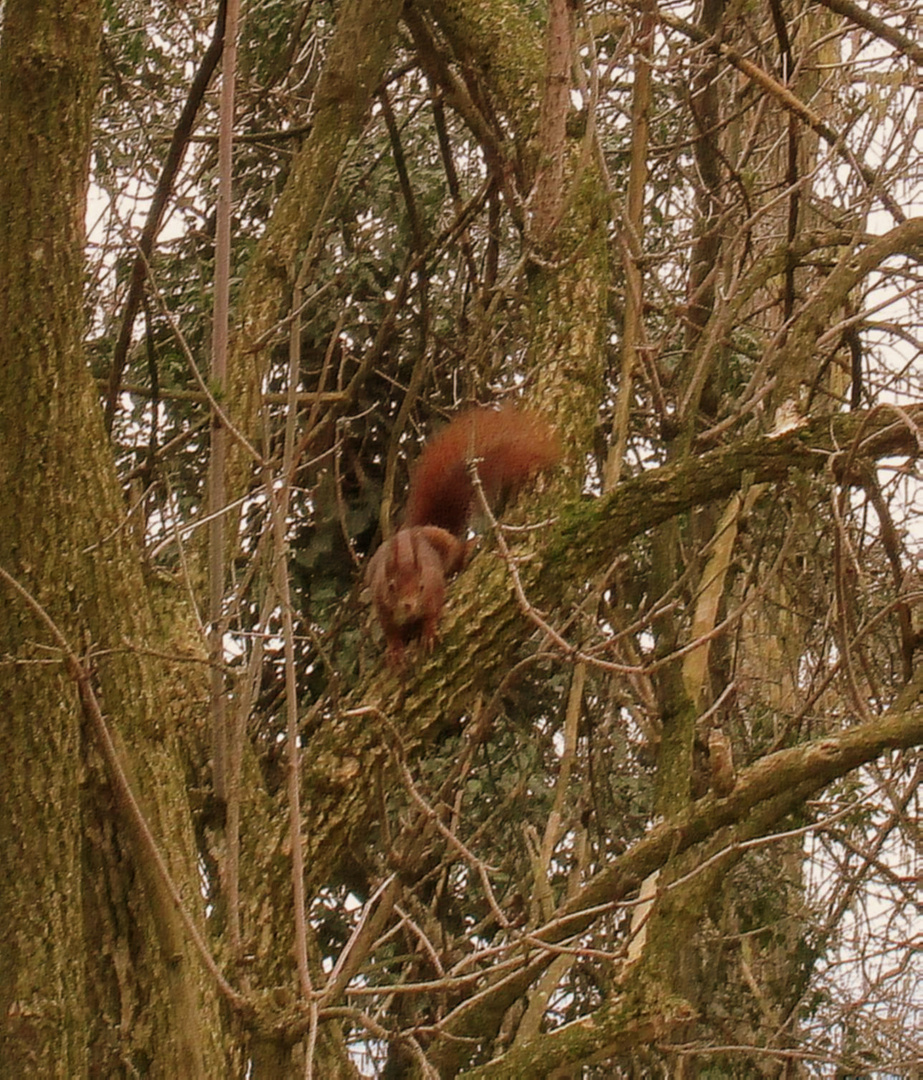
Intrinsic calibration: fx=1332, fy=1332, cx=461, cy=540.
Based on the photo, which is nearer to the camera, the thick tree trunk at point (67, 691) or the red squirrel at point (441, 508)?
the thick tree trunk at point (67, 691)

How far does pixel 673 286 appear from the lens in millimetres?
3740

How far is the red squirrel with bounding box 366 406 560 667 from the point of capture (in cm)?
220

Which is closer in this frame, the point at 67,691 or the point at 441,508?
the point at 67,691

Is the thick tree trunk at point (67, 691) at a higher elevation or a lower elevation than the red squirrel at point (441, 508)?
lower

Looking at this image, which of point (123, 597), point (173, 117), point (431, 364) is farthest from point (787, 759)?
point (173, 117)

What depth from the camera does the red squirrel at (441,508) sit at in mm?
2197

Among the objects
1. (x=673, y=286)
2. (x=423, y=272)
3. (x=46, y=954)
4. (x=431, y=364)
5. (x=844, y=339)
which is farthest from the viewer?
(x=673, y=286)

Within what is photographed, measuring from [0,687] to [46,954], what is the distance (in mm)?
298

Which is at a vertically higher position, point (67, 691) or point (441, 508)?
point (441, 508)

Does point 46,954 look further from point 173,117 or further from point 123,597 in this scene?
point 173,117

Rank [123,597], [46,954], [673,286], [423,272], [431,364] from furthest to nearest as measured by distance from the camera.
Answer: [673,286], [431,364], [423,272], [123,597], [46,954]

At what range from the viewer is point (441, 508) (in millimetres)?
2963

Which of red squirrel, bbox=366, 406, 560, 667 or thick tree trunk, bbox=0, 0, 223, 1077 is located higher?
red squirrel, bbox=366, 406, 560, 667

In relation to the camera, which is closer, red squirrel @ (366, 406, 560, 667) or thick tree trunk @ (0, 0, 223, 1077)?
thick tree trunk @ (0, 0, 223, 1077)
